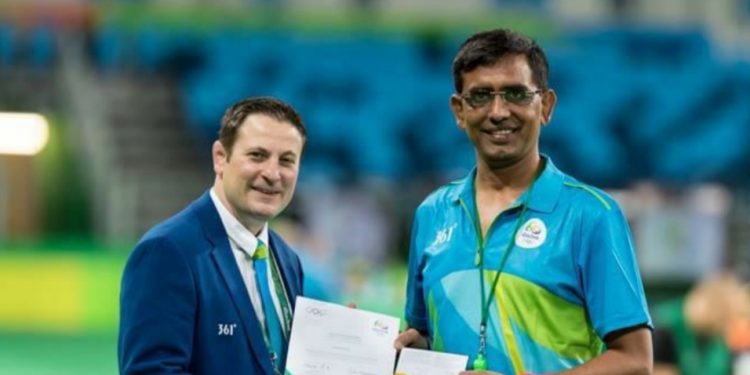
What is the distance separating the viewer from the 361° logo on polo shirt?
10.7 ft

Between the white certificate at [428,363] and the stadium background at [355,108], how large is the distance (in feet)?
27.9

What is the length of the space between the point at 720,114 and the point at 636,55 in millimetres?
1759

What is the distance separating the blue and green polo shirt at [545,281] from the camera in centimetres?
319

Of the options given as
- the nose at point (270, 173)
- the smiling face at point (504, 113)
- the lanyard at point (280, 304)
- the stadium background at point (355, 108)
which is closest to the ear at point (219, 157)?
the nose at point (270, 173)

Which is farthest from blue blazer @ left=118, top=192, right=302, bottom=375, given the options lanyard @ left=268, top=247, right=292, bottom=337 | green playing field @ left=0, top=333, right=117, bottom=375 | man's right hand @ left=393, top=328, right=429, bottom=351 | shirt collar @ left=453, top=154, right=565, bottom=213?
green playing field @ left=0, top=333, right=117, bottom=375

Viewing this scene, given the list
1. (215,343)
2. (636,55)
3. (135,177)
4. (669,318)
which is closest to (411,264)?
(215,343)

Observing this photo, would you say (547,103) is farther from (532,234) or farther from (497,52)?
(532,234)

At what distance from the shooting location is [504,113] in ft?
10.7

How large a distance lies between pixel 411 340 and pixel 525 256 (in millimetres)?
366

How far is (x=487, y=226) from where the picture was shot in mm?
3340

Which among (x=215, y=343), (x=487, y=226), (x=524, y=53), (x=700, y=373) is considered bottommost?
(x=700, y=373)

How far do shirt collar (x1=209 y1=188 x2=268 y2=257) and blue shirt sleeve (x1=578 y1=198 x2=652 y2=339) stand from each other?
2.38 feet

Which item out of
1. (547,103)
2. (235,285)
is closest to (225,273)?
(235,285)

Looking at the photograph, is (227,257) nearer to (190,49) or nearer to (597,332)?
(597,332)
